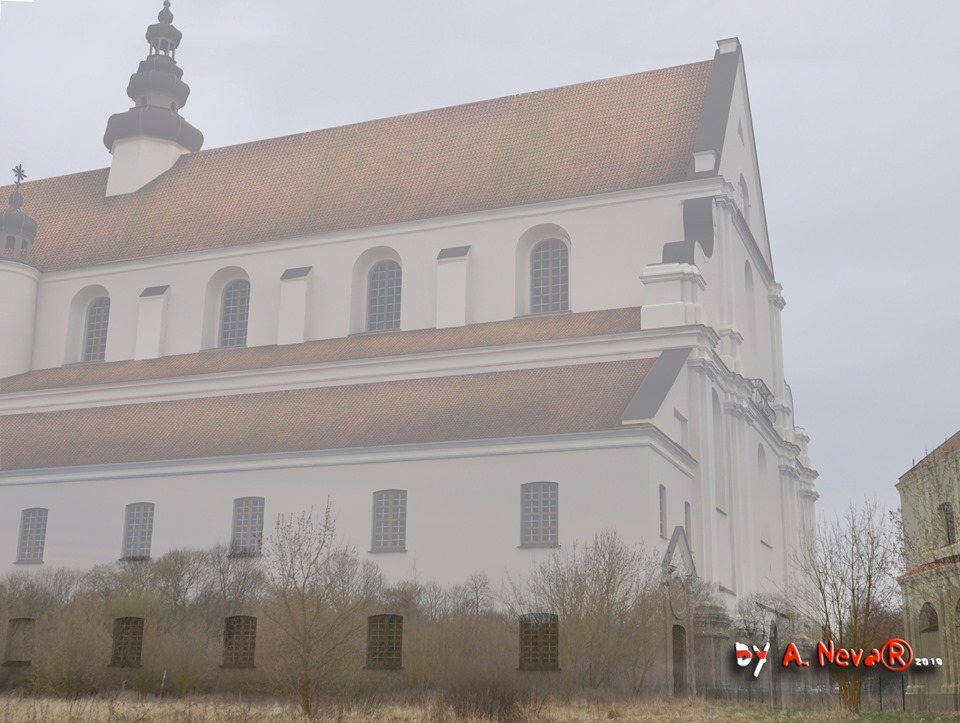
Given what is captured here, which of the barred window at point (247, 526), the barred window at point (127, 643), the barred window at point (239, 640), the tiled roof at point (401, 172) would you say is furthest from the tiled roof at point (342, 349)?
the barred window at point (127, 643)

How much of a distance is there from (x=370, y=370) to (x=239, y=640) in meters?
9.19

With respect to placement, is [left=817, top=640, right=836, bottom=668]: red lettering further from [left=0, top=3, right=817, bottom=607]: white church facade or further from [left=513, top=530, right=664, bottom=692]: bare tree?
[left=0, top=3, right=817, bottom=607]: white church facade

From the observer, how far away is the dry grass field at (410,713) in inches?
757

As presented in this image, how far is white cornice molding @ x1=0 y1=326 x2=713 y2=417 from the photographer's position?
107ft

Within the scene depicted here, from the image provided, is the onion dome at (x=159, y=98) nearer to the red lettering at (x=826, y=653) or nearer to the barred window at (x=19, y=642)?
the barred window at (x=19, y=642)

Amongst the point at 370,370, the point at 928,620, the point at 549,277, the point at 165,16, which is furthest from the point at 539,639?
the point at 165,16

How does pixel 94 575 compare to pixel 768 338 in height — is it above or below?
below

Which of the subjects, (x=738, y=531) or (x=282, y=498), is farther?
(x=738, y=531)

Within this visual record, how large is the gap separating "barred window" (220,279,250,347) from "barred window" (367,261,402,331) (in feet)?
13.9

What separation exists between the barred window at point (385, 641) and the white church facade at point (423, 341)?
1916 mm

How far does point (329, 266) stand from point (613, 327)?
10.0 metres

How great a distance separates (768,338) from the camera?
141ft

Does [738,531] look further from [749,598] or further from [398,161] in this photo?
[398,161]

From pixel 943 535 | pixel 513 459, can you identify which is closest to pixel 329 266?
pixel 513 459
